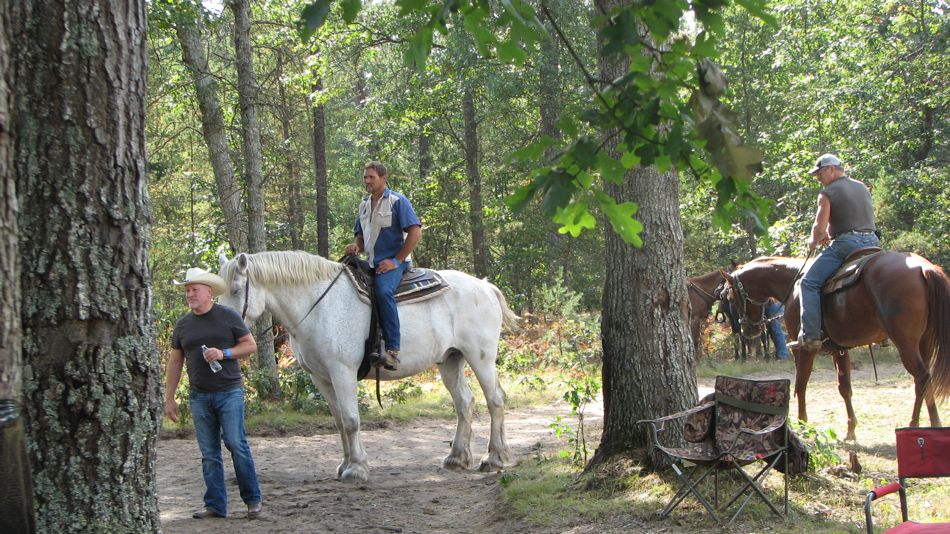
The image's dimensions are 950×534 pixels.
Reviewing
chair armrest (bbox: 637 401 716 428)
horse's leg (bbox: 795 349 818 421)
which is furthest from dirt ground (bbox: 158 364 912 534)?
horse's leg (bbox: 795 349 818 421)

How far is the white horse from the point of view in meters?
8.20

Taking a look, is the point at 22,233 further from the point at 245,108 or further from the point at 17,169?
the point at 245,108

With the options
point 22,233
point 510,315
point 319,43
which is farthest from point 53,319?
point 319,43

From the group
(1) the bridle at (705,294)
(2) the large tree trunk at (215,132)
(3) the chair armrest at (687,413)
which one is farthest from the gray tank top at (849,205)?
(2) the large tree trunk at (215,132)

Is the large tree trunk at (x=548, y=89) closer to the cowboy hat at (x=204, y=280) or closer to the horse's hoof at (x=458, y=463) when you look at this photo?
the horse's hoof at (x=458, y=463)

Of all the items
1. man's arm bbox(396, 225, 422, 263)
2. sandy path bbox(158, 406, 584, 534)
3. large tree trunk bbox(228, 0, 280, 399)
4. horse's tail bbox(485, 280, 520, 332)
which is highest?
large tree trunk bbox(228, 0, 280, 399)

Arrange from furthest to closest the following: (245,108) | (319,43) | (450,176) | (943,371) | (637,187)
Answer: (450,176) < (319,43) < (245,108) < (943,371) < (637,187)

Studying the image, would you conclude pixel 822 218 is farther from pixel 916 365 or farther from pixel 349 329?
pixel 349 329

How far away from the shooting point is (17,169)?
10.9 feet

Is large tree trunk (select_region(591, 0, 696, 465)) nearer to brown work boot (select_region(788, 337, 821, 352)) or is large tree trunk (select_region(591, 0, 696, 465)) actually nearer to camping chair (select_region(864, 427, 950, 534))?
camping chair (select_region(864, 427, 950, 534))

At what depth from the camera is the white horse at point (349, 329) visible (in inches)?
323

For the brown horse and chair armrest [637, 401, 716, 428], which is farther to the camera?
the brown horse

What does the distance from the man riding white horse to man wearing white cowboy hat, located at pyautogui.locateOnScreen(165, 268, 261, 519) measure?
1838 millimetres

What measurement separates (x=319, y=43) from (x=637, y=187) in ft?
36.4
